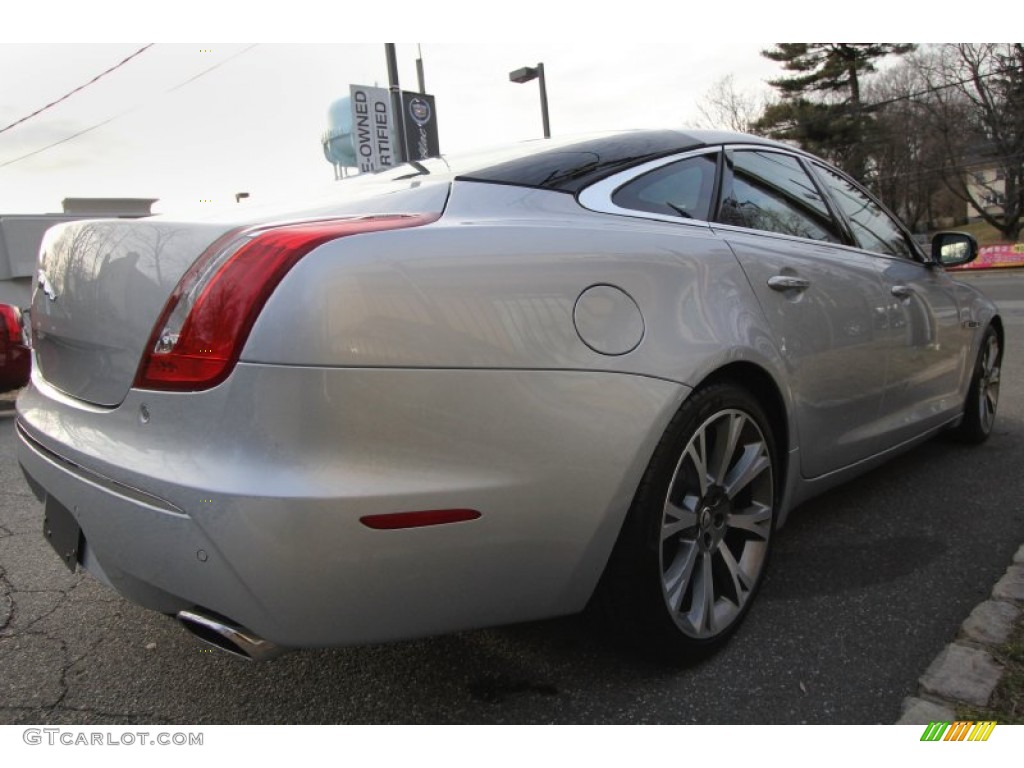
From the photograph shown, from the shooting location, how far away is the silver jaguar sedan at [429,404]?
1.49 meters

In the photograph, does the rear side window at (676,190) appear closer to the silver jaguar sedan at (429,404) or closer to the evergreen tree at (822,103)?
the silver jaguar sedan at (429,404)

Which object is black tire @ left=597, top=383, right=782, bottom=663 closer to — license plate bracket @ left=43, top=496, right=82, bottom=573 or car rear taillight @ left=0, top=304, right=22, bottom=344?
license plate bracket @ left=43, top=496, right=82, bottom=573

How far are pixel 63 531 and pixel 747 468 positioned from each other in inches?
72.1

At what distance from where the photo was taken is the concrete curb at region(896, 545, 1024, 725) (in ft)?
6.05

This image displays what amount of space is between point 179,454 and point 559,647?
1.23m

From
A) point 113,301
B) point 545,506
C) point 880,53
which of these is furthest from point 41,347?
point 880,53

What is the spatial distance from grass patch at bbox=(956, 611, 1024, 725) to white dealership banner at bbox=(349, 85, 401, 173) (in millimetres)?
12012

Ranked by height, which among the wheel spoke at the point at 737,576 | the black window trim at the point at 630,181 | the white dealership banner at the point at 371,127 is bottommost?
the wheel spoke at the point at 737,576

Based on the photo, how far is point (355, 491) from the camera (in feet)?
4.87

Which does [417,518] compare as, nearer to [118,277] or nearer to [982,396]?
[118,277]

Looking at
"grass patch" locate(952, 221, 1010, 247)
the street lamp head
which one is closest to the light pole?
the street lamp head

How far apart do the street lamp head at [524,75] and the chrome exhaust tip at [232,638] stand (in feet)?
48.3

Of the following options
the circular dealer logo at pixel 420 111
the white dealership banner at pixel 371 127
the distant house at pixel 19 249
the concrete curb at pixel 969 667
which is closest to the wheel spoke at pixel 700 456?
the concrete curb at pixel 969 667

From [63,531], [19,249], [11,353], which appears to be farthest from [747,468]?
[19,249]
